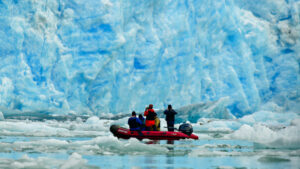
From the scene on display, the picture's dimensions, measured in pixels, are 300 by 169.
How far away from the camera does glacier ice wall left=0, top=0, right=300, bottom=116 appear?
20.6m

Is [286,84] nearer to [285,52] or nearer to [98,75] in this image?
[285,52]

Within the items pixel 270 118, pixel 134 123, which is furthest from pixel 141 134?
pixel 270 118

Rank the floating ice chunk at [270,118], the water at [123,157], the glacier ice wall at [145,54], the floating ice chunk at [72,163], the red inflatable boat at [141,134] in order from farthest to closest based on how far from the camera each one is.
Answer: the floating ice chunk at [270,118] → the glacier ice wall at [145,54] → the red inflatable boat at [141,134] → the water at [123,157] → the floating ice chunk at [72,163]

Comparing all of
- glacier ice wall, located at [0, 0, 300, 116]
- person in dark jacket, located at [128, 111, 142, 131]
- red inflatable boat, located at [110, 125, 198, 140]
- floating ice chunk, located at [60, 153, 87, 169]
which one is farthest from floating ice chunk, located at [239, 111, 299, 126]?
floating ice chunk, located at [60, 153, 87, 169]

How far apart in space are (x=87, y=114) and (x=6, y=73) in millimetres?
4337

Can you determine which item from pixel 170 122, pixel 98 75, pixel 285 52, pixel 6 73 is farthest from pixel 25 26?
pixel 285 52

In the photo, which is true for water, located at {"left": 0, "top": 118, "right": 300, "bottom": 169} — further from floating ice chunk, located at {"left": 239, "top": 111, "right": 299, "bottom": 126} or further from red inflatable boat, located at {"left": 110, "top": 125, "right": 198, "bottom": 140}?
floating ice chunk, located at {"left": 239, "top": 111, "right": 299, "bottom": 126}

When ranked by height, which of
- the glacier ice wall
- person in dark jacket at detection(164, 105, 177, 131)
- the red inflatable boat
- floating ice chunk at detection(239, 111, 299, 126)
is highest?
the glacier ice wall

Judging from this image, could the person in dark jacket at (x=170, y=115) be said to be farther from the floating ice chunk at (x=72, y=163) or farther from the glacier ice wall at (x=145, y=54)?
the glacier ice wall at (x=145, y=54)

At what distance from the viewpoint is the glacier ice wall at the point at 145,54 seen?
20.6 meters

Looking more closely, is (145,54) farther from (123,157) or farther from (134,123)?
(123,157)

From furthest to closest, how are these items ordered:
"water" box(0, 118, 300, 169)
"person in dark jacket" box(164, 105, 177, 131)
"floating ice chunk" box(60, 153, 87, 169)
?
"person in dark jacket" box(164, 105, 177, 131)
"water" box(0, 118, 300, 169)
"floating ice chunk" box(60, 153, 87, 169)

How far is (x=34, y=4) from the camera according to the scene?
67.9 ft

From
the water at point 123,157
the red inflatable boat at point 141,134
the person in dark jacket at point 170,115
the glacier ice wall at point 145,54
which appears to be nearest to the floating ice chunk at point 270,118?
the glacier ice wall at point 145,54
